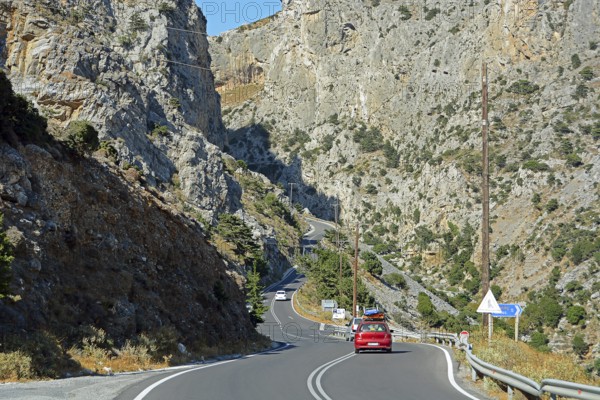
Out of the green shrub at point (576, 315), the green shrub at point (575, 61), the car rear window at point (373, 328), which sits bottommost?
the green shrub at point (576, 315)

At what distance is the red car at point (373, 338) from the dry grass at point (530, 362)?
16.4 ft

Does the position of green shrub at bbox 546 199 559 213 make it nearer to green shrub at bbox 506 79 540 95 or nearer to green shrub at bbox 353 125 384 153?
green shrub at bbox 506 79 540 95

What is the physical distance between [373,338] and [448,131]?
361 feet

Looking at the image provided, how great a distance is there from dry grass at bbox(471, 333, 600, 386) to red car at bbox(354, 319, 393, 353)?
5.01 m

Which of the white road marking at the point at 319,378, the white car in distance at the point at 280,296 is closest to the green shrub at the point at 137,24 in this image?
the white car in distance at the point at 280,296

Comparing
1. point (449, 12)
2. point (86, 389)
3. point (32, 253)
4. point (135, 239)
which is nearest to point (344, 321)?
point (135, 239)

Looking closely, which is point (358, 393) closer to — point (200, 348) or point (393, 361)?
point (393, 361)

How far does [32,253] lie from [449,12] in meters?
146

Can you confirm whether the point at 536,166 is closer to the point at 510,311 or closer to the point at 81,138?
the point at 510,311

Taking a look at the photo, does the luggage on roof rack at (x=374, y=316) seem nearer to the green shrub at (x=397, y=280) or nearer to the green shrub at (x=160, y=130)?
Result: the green shrub at (x=160, y=130)

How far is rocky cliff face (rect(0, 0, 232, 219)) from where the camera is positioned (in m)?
61.2

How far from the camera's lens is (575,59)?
118 meters

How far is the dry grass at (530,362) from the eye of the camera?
44.1ft

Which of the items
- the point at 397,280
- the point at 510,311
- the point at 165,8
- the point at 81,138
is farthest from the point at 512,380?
the point at 165,8
